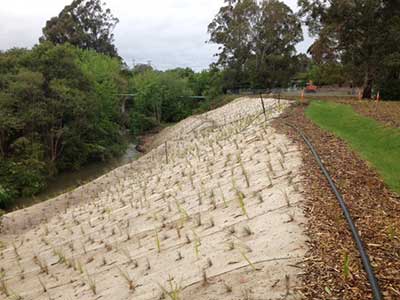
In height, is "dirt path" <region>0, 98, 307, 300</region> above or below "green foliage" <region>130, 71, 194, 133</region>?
below

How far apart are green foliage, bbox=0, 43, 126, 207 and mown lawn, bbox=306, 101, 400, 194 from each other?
14647 millimetres

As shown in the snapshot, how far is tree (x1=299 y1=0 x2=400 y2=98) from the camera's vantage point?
21891 mm

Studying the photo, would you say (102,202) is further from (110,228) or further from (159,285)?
(159,285)

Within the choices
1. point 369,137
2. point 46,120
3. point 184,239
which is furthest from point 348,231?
point 46,120

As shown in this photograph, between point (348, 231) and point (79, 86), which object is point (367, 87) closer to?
point (79, 86)

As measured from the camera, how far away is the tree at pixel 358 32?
862 inches

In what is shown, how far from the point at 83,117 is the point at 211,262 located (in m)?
21.7

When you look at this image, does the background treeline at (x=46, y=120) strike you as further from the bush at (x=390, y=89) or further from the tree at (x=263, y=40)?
the bush at (x=390, y=89)

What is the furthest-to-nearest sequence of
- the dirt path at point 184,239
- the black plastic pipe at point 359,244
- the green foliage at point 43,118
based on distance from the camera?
the green foliage at point 43,118
the dirt path at point 184,239
the black plastic pipe at point 359,244

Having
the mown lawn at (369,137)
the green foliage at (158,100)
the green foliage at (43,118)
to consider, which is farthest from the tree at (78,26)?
the mown lawn at (369,137)

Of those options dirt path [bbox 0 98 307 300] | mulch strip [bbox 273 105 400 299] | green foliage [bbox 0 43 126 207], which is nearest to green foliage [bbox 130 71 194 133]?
green foliage [bbox 0 43 126 207]

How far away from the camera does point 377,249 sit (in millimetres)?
4160

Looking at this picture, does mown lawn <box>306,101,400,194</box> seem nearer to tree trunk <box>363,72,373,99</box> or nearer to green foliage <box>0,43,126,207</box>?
tree trunk <box>363,72,373,99</box>

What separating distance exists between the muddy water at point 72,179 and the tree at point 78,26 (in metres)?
28.7
